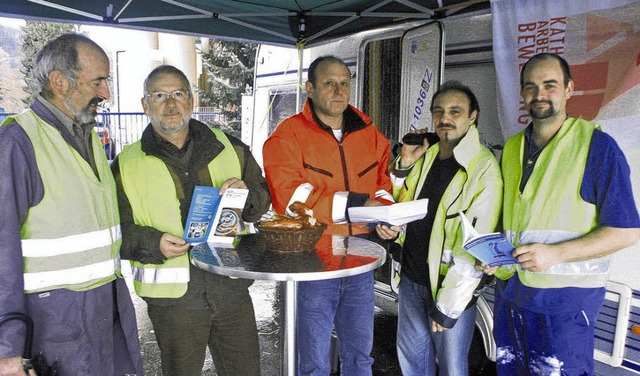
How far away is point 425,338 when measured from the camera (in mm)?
2477

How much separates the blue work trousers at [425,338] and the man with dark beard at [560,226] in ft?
0.84

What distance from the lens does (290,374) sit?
223cm

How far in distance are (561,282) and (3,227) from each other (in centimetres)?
217

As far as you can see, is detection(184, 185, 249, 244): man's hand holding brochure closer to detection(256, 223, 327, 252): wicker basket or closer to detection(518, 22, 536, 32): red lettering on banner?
detection(256, 223, 327, 252): wicker basket

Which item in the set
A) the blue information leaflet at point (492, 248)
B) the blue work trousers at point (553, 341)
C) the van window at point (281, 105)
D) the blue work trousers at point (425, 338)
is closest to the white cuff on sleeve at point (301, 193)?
the blue work trousers at point (425, 338)

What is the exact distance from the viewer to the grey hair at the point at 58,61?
189 cm

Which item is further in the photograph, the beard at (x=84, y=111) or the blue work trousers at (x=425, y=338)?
the blue work trousers at (x=425, y=338)

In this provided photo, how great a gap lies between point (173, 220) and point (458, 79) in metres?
2.42

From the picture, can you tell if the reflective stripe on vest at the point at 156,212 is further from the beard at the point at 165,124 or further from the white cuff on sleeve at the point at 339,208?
the white cuff on sleeve at the point at 339,208

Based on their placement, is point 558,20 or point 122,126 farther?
point 122,126

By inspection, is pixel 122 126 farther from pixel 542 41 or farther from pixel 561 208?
pixel 561 208

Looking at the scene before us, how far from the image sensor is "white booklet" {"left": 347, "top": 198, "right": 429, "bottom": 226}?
1.92m

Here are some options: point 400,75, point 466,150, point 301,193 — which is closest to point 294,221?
point 301,193

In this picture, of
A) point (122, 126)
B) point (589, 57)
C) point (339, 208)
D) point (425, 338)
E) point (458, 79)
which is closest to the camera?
point (339, 208)
